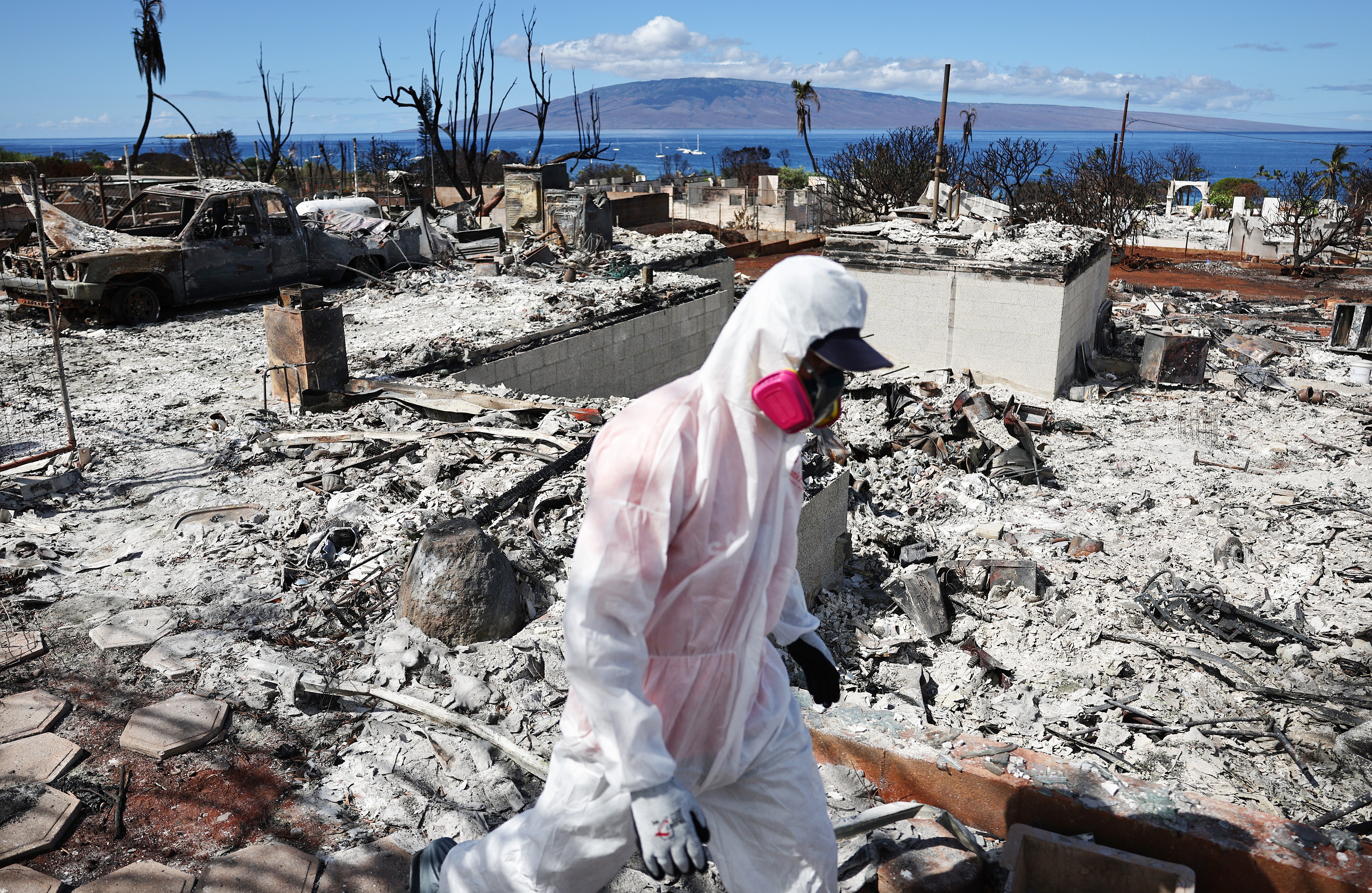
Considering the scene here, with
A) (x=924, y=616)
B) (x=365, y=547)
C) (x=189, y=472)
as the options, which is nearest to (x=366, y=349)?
(x=189, y=472)

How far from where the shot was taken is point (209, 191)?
11.4 metres

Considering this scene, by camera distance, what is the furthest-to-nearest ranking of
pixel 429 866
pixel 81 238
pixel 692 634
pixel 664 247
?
pixel 664 247, pixel 81 238, pixel 429 866, pixel 692 634

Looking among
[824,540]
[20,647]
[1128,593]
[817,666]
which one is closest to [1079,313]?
[1128,593]

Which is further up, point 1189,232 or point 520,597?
point 1189,232

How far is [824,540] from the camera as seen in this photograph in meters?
6.00

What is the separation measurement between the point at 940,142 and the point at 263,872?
15.1 m

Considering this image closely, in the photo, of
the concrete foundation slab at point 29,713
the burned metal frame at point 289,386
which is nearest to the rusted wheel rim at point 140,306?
the burned metal frame at point 289,386

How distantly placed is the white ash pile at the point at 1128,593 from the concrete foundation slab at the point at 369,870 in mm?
1813

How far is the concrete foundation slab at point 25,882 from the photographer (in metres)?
2.62

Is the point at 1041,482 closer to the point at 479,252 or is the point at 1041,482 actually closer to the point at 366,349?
the point at 366,349

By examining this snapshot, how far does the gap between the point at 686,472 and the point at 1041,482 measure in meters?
6.95

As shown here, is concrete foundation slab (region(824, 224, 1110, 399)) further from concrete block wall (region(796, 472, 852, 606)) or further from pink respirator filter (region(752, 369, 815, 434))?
pink respirator filter (region(752, 369, 815, 434))

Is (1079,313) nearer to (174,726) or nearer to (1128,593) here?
(1128,593)

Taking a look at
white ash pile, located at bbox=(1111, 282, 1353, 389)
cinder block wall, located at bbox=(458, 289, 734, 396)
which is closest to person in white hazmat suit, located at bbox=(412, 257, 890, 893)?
cinder block wall, located at bbox=(458, 289, 734, 396)
